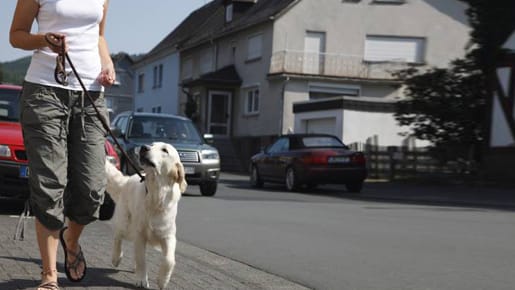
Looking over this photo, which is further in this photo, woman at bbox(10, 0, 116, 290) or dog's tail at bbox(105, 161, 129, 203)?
dog's tail at bbox(105, 161, 129, 203)

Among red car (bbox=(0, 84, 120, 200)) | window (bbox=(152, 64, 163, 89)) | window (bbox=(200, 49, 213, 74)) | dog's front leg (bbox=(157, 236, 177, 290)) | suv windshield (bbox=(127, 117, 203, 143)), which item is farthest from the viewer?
window (bbox=(152, 64, 163, 89))

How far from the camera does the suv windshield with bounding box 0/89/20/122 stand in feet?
36.7

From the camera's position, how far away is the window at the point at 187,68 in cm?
5045

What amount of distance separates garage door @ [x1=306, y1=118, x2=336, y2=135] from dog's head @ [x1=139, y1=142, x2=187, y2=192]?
26.6 m

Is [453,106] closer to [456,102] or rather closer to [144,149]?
[456,102]

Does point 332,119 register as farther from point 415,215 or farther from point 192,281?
point 192,281

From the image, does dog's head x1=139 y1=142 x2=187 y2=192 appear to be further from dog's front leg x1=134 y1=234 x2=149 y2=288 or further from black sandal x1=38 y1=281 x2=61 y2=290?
black sandal x1=38 y1=281 x2=61 y2=290

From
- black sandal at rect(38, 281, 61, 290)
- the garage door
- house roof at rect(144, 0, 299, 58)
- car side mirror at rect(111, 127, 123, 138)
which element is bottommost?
black sandal at rect(38, 281, 61, 290)

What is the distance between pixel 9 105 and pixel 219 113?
107ft

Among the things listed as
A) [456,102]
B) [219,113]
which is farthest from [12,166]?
[219,113]

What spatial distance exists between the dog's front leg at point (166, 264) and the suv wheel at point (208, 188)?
35.7 feet

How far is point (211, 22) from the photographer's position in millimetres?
49344

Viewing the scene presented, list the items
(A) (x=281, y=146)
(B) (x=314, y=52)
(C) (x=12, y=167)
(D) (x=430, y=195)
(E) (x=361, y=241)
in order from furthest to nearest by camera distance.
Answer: (B) (x=314, y=52), (A) (x=281, y=146), (D) (x=430, y=195), (C) (x=12, y=167), (E) (x=361, y=241)

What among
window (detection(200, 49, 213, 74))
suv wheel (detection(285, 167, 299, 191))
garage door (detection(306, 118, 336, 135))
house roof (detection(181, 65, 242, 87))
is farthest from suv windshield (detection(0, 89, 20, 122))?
window (detection(200, 49, 213, 74))
